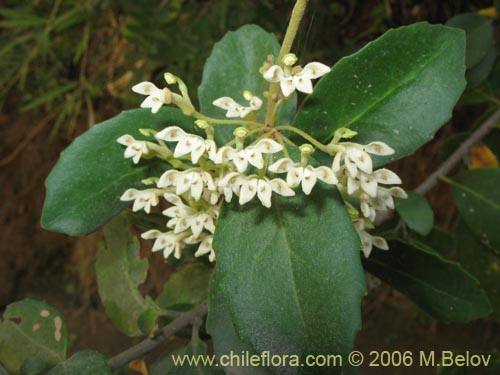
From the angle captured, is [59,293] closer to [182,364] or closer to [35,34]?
[35,34]

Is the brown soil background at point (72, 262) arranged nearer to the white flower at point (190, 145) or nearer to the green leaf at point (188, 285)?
→ the green leaf at point (188, 285)

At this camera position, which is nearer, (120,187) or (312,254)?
(312,254)

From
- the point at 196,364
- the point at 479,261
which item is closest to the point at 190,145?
the point at 196,364

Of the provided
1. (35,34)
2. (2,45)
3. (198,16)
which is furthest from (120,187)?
(2,45)

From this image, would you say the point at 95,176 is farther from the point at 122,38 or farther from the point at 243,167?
the point at 122,38

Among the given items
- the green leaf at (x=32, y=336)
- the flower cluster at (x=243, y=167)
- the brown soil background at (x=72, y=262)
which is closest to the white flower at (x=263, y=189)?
the flower cluster at (x=243, y=167)

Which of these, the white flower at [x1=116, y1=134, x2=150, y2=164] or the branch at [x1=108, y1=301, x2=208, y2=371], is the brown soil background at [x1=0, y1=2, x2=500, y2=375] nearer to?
the branch at [x1=108, y1=301, x2=208, y2=371]

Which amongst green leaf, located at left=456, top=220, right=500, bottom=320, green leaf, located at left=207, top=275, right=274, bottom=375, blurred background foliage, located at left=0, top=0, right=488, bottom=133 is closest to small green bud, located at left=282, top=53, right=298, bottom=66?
green leaf, located at left=207, top=275, right=274, bottom=375
